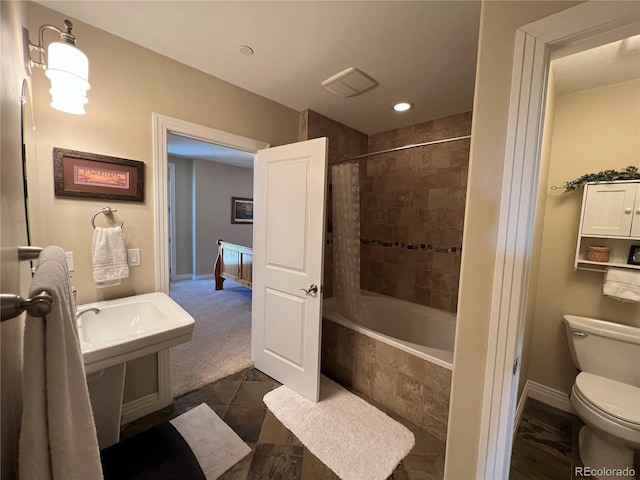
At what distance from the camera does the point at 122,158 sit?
1.63 m

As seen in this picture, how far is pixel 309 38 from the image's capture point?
1531mm

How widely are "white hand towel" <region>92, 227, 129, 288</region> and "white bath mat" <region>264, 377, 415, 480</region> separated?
4.54 feet

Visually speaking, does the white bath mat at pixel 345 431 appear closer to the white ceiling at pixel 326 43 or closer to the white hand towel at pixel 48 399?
the white hand towel at pixel 48 399

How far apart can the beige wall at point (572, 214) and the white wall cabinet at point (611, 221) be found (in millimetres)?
108

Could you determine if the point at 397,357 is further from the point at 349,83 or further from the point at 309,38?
the point at 309,38

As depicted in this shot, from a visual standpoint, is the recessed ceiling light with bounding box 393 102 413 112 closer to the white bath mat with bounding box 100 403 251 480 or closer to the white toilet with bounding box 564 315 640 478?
the white toilet with bounding box 564 315 640 478

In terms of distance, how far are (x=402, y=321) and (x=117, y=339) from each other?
2435mm

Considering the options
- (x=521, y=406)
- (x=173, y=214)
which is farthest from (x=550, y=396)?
(x=173, y=214)

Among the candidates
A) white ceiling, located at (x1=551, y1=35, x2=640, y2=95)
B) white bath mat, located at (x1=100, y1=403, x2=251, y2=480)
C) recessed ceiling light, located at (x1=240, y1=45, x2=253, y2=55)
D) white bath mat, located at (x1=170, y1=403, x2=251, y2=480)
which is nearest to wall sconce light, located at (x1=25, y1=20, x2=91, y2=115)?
recessed ceiling light, located at (x1=240, y1=45, x2=253, y2=55)

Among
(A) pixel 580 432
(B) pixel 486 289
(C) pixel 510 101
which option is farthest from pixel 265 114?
(A) pixel 580 432

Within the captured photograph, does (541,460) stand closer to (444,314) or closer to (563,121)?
(444,314)

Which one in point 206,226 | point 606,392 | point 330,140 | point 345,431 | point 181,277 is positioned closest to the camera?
point 606,392

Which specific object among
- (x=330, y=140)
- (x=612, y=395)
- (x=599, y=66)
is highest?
(x=599, y=66)

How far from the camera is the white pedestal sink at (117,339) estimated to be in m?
1.14
